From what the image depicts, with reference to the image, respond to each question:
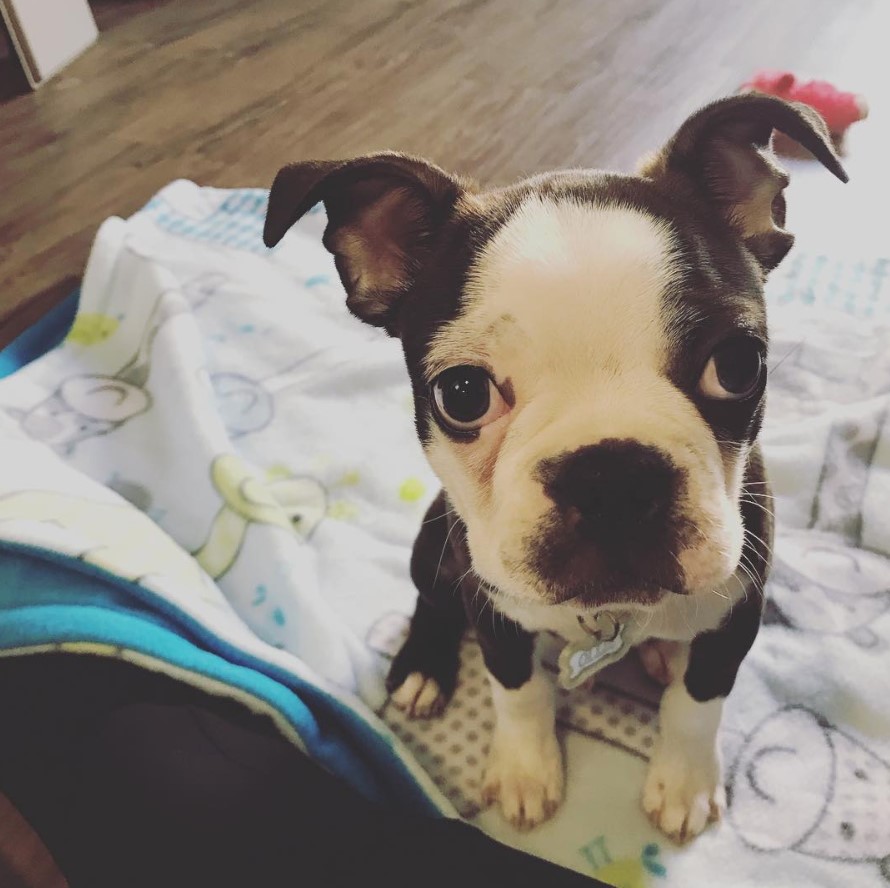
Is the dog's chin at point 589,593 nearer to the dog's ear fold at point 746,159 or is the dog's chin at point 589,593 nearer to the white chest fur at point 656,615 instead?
the white chest fur at point 656,615

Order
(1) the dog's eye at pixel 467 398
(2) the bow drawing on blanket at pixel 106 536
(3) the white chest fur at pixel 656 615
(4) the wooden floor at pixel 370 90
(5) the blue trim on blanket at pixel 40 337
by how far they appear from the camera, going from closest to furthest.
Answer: (1) the dog's eye at pixel 467 398 → (3) the white chest fur at pixel 656 615 → (2) the bow drawing on blanket at pixel 106 536 → (5) the blue trim on blanket at pixel 40 337 → (4) the wooden floor at pixel 370 90

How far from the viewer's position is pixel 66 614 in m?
1.35

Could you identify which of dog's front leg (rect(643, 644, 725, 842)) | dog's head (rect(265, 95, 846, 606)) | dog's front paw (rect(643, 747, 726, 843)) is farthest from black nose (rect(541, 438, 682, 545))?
dog's front paw (rect(643, 747, 726, 843))

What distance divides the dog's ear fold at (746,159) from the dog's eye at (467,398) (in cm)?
36

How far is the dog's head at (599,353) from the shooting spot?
0.95 metres

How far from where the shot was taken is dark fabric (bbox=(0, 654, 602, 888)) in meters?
1.14

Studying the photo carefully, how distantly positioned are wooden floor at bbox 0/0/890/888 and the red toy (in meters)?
0.15

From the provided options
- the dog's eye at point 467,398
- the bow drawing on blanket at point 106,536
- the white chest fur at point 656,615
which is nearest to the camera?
the dog's eye at point 467,398

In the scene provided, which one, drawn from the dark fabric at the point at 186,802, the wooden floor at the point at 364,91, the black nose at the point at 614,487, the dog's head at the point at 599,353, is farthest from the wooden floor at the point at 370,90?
the black nose at the point at 614,487

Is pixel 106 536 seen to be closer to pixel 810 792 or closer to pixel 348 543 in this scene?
pixel 348 543

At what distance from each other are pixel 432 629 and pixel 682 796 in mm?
481

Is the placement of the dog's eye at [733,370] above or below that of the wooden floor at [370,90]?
above

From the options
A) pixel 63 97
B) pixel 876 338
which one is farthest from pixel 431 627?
pixel 63 97

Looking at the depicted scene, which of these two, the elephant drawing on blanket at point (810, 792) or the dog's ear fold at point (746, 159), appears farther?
the elephant drawing on blanket at point (810, 792)
